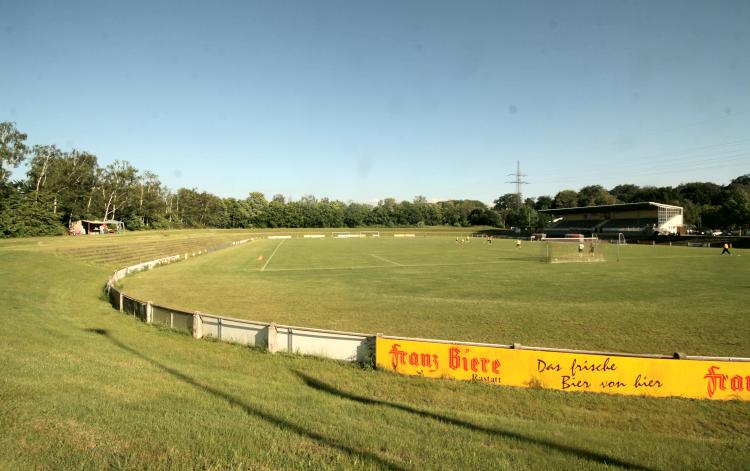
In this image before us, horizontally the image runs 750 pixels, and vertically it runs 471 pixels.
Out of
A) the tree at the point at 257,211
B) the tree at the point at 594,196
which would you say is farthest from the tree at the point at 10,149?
the tree at the point at 594,196

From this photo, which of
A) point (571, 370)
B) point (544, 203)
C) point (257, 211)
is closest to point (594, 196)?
point (544, 203)

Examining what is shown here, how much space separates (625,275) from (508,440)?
27.8 m

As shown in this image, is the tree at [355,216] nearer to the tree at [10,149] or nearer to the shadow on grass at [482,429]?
the tree at [10,149]

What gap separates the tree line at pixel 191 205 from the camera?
6209cm

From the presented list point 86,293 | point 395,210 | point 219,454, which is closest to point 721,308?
point 219,454

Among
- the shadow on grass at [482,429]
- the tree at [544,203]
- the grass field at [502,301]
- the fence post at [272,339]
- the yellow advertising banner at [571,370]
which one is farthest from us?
the tree at [544,203]

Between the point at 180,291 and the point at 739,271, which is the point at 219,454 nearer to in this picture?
the point at 180,291

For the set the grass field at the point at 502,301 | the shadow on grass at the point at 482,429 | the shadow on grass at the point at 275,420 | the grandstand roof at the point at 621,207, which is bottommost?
the grass field at the point at 502,301

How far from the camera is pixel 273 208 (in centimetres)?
14862

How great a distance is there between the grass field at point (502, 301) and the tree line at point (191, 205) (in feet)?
145

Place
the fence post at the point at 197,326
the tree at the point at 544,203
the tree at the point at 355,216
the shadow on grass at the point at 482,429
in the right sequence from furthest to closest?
1. the tree at the point at 544,203
2. the tree at the point at 355,216
3. the fence post at the point at 197,326
4. the shadow on grass at the point at 482,429

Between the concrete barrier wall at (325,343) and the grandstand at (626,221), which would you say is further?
the grandstand at (626,221)

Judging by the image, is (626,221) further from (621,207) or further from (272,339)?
(272,339)

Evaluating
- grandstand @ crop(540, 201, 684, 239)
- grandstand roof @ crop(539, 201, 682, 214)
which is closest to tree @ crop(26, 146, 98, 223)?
grandstand @ crop(540, 201, 684, 239)
